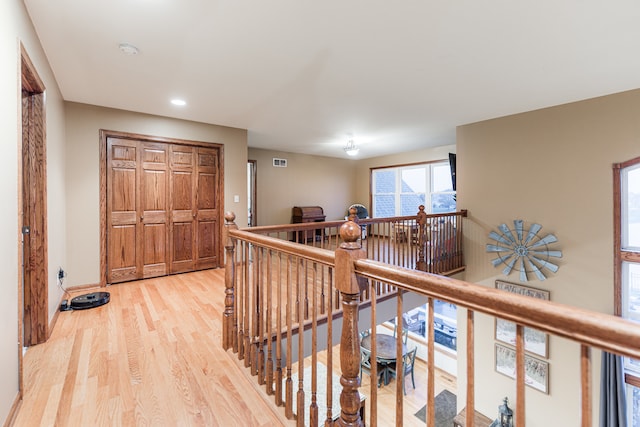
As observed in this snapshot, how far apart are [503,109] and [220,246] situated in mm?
4470

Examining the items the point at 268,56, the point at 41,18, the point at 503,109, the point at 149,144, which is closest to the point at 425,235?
the point at 503,109

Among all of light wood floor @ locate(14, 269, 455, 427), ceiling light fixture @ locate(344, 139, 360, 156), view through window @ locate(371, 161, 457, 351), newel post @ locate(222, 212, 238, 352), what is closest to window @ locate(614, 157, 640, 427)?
view through window @ locate(371, 161, 457, 351)

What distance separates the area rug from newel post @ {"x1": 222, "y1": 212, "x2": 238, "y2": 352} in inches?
159

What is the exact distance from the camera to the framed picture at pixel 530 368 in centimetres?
361

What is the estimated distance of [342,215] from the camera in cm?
822

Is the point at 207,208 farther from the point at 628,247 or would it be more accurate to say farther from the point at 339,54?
the point at 628,247

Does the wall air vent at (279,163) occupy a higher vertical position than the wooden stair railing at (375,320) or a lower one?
higher

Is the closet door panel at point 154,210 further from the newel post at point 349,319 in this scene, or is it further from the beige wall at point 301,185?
the newel post at point 349,319

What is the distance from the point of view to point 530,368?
148 inches

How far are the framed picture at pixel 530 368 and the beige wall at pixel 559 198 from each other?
2.9 inches

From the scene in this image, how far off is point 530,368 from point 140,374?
4.41 m

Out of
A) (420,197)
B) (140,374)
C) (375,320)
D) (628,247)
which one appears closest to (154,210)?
(140,374)

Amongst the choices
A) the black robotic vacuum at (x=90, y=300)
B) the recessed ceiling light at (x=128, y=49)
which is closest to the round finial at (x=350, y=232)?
the recessed ceiling light at (x=128, y=49)

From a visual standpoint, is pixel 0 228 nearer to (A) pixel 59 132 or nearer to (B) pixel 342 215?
(A) pixel 59 132
